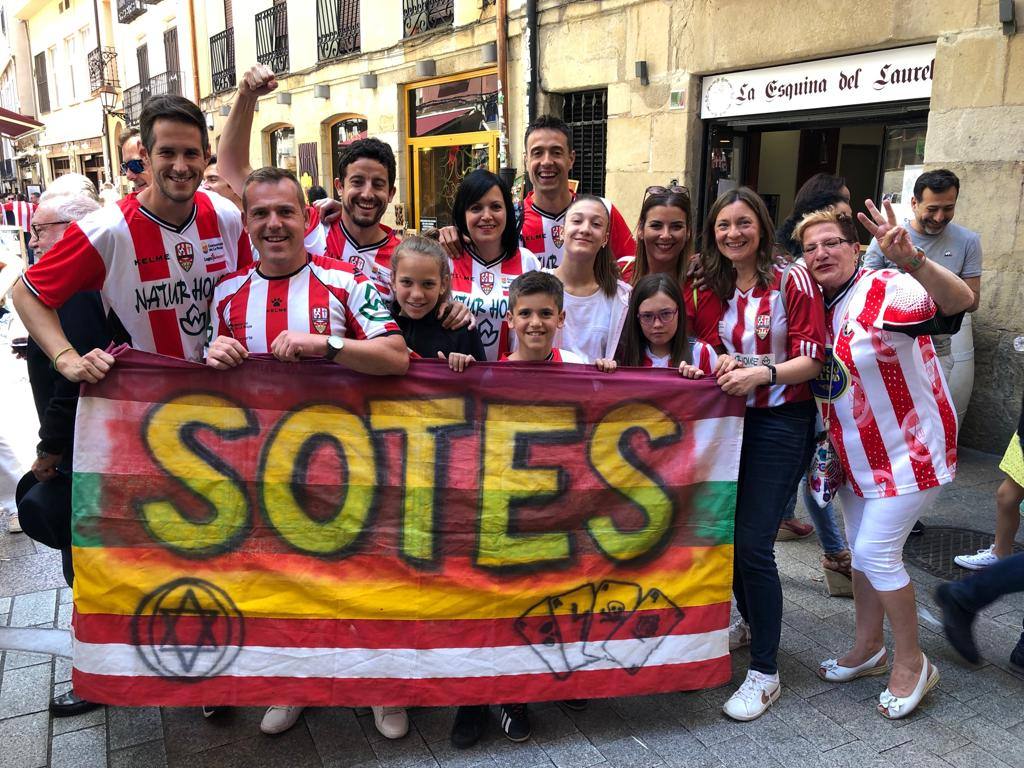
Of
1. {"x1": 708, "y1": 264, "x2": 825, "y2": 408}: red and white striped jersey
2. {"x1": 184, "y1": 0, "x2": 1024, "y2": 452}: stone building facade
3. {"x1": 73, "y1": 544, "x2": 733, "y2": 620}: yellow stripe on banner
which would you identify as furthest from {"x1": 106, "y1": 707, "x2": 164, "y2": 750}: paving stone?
{"x1": 184, "y1": 0, "x2": 1024, "y2": 452}: stone building facade

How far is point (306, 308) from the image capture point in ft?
8.79

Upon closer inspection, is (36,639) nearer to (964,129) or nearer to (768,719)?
(768,719)

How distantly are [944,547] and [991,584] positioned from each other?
5.66 ft

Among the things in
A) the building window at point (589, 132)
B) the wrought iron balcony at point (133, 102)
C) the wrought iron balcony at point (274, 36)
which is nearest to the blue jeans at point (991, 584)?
the building window at point (589, 132)

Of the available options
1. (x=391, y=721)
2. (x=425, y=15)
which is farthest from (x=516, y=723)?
(x=425, y=15)

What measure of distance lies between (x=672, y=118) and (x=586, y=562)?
6449mm

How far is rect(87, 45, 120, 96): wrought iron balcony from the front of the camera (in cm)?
2376

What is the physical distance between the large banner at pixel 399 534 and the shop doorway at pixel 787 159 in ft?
18.0

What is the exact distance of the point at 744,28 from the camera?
7.18 metres

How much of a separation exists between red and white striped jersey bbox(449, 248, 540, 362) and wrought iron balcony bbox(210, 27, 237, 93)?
16006 mm

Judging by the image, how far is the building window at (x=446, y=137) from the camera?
1109 cm

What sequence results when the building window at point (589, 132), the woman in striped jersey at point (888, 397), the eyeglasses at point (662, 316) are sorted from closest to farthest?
the woman in striped jersey at point (888, 397)
the eyeglasses at point (662, 316)
the building window at point (589, 132)

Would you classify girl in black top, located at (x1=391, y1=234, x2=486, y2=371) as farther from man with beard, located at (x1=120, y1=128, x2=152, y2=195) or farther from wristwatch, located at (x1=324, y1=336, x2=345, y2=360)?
man with beard, located at (x1=120, y1=128, x2=152, y2=195)

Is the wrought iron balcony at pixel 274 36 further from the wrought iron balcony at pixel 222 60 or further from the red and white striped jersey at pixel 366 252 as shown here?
the red and white striped jersey at pixel 366 252
